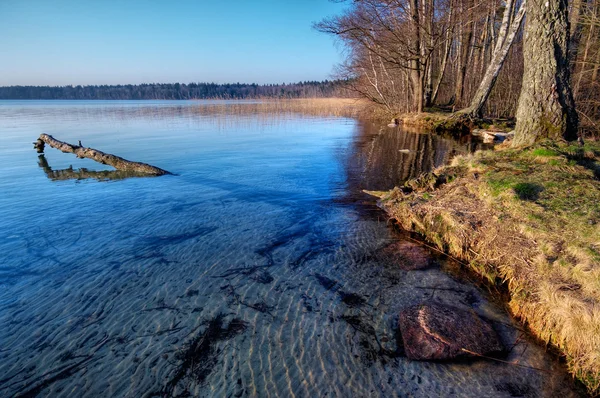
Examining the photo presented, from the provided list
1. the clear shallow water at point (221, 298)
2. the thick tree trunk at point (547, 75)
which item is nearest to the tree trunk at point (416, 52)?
the thick tree trunk at point (547, 75)

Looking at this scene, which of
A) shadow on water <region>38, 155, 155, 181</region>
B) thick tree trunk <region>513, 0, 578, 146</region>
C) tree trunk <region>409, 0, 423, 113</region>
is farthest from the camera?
tree trunk <region>409, 0, 423, 113</region>

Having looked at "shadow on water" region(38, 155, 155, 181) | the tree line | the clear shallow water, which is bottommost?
the clear shallow water

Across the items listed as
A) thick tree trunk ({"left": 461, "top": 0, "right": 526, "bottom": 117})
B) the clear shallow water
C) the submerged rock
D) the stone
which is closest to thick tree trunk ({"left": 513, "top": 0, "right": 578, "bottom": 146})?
the clear shallow water

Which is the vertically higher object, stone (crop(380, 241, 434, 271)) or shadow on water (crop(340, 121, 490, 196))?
shadow on water (crop(340, 121, 490, 196))

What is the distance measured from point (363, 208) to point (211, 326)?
438 centimetres

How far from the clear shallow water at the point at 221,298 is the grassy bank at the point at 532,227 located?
34 centimetres

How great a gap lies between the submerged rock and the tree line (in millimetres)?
6161

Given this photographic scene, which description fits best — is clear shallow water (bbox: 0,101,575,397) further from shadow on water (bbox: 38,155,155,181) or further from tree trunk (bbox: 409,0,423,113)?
tree trunk (bbox: 409,0,423,113)

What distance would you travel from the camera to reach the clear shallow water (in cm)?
290

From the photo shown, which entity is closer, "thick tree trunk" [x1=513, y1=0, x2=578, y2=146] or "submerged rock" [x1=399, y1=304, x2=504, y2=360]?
"submerged rock" [x1=399, y1=304, x2=504, y2=360]

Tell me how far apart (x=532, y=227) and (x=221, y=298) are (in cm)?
416

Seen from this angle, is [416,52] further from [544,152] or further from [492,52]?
[544,152]

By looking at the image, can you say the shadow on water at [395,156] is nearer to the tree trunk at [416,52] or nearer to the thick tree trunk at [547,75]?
the thick tree trunk at [547,75]

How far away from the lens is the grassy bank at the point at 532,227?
3.07 m
